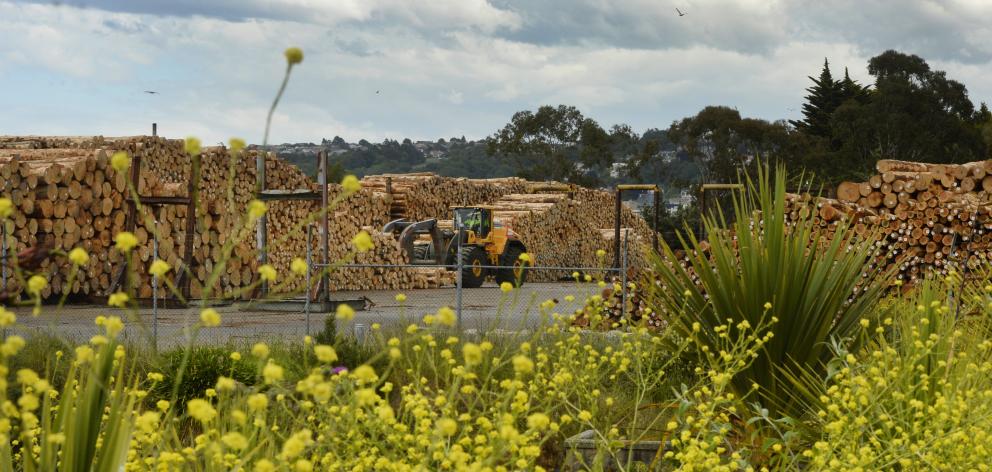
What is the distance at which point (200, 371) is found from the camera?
793 centimetres

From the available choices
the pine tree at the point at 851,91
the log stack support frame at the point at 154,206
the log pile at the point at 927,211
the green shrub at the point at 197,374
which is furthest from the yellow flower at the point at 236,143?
the pine tree at the point at 851,91

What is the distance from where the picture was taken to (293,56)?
7.00 ft

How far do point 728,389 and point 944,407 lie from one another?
225 cm

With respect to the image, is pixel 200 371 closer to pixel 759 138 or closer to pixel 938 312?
pixel 938 312

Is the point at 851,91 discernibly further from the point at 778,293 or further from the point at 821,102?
the point at 778,293

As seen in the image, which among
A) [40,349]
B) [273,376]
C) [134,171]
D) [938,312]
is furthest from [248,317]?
[273,376]

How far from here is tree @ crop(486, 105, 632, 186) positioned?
56.1 m

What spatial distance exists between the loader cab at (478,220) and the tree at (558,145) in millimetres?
30348

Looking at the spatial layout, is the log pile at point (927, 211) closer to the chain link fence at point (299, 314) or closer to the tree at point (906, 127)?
the chain link fence at point (299, 314)

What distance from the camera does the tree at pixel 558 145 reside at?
184 feet

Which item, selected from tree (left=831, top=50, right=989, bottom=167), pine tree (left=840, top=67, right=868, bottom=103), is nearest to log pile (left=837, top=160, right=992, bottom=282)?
tree (left=831, top=50, right=989, bottom=167)

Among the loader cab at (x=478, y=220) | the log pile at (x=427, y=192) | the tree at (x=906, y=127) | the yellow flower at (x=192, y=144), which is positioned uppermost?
the tree at (x=906, y=127)

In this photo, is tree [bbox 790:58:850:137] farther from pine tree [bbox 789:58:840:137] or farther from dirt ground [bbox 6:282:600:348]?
dirt ground [bbox 6:282:600:348]

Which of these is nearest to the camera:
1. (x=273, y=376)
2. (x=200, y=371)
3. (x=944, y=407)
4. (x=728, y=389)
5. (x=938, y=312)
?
(x=273, y=376)
